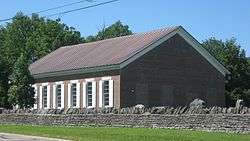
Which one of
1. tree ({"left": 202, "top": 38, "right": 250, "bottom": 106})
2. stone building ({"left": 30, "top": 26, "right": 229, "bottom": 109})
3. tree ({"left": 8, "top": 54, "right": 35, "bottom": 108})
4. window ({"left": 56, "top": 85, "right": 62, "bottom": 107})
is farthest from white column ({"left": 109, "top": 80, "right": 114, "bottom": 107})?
tree ({"left": 202, "top": 38, "right": 250, "bottom": 106})

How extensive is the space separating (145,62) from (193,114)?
1513 centimetres

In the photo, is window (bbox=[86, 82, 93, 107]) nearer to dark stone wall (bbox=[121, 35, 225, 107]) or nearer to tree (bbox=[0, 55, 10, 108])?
dark stone wall (bbox=[121, 35, 225, 107])

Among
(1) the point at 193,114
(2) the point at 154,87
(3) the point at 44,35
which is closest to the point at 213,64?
(2) the point at 154,87

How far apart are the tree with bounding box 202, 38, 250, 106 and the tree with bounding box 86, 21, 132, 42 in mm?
26123

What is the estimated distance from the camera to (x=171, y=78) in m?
46.6

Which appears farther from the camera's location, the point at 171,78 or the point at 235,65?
the point at 235,65

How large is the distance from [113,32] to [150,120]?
59.6 m

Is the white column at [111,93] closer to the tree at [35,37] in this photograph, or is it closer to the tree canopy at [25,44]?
the tree canopy at [25,44]

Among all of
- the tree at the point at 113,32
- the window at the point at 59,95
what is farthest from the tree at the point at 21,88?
the tree at the point at 113,32

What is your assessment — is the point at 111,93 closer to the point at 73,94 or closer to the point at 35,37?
the point at 73,94

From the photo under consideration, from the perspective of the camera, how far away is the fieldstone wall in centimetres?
2823

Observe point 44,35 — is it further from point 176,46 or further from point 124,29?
point 176,46

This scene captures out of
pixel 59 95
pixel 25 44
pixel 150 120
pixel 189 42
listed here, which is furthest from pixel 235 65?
pixel 150 120

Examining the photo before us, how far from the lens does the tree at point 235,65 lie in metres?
64.5
